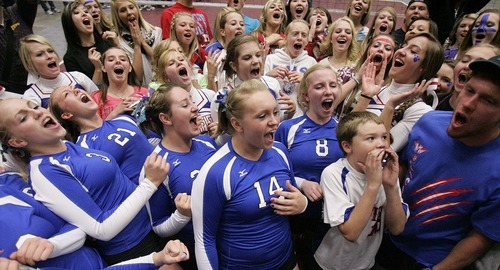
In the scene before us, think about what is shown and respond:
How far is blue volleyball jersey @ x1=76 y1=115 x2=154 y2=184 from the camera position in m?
2.45

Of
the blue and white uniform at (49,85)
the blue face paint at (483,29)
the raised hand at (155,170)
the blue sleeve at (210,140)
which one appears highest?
the blue face paint at (483,29)

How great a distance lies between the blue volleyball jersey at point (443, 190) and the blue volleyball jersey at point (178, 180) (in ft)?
4.61

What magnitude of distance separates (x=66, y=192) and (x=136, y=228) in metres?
0.52

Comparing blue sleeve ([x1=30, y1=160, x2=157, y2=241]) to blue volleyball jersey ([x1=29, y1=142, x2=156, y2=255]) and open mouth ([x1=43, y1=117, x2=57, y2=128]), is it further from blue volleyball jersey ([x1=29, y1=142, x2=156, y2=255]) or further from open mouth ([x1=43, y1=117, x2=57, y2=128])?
open mouth ([x1=43, y1=117, x2=57, y2=128])

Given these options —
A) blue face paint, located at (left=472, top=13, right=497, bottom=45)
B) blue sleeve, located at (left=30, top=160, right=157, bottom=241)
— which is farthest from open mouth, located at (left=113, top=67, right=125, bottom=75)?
blue face paint, located at (left=472, top=13, right=497, bottom=45)

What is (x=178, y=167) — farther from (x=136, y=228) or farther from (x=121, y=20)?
(x=121, y=20)

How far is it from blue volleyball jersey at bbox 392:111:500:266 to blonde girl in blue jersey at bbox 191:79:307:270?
0.71 meters

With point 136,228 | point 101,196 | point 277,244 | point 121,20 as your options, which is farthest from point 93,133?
point 121,20

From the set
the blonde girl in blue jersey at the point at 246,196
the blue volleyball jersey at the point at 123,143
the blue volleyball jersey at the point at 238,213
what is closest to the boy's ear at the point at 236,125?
the blonde girl in blue jersey at the point at 246,196

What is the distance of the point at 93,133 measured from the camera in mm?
2543

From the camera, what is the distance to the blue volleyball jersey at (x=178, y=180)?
220 centimetres

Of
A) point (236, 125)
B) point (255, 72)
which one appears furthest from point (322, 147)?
point (255, 72)

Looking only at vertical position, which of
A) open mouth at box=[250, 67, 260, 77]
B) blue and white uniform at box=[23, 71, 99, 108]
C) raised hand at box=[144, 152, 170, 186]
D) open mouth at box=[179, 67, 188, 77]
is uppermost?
open mouth at box=[250, 67, 260, 77]

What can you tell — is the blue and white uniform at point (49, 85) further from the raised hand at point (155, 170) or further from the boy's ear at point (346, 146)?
the boy's ear at point (346, 146)
